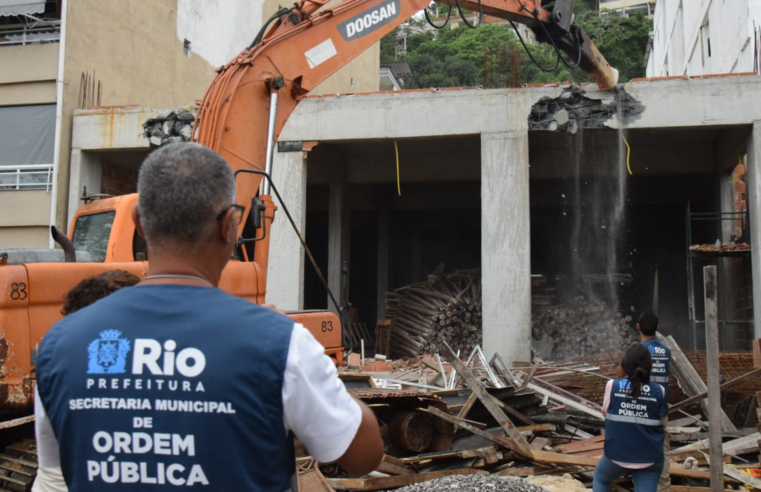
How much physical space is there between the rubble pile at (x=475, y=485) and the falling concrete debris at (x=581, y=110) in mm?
8120

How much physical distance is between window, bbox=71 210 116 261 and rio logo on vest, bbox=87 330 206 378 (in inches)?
212

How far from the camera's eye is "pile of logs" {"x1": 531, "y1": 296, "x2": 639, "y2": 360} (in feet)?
48.2

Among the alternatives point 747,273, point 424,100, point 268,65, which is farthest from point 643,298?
point 268,65

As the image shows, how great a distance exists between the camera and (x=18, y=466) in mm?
5156

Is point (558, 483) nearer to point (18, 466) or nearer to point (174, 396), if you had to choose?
point (18, 466)

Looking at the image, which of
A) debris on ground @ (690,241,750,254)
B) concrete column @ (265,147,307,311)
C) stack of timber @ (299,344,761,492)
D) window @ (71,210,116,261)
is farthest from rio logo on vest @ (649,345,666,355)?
concrete column @ (265,147,307,311)

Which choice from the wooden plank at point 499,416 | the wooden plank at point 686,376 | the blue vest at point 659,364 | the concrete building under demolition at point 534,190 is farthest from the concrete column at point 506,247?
the blue vest at point 659,364

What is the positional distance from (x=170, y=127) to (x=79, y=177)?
7.82 feet

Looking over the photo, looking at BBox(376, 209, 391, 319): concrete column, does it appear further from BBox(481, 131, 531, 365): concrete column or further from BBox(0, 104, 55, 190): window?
BBox(0, 104, 55, 190): window

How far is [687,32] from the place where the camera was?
24.4m

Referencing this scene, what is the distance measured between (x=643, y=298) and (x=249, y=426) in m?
20.4

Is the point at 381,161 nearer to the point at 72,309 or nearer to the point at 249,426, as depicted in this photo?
the point at 72,309

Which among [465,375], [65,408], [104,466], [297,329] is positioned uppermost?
[297,329]

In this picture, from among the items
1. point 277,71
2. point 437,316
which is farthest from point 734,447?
point 437,316
